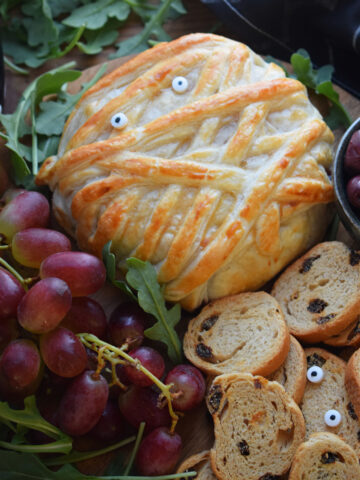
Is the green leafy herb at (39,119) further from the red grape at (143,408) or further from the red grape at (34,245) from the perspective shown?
the red grape at (143,408)

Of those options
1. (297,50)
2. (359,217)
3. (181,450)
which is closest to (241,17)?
(297,50)

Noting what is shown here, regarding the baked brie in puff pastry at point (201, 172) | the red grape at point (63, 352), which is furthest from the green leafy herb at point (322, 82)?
the red grape at point (63, 352)

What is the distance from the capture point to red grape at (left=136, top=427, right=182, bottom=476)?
2273mm

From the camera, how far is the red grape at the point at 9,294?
2.21m

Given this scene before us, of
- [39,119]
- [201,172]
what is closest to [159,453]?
[201,172]

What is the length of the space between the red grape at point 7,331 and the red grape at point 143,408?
484 mm

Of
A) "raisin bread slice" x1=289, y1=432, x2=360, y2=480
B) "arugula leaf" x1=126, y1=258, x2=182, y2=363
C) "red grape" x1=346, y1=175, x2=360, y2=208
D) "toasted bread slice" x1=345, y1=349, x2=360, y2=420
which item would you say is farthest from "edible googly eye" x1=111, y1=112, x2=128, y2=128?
"raisin bread slice" x1=289, y1=432, x2=360, y2=480

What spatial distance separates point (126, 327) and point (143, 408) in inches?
13.1

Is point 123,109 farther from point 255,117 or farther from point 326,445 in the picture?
point 326,445

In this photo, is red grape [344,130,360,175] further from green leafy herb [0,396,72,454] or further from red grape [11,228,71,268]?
green leafy herb [0,396,72,454]

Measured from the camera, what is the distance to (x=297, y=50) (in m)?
3.34

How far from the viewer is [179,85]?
2654 millimetres

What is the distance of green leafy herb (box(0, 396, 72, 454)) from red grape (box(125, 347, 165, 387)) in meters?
0.32

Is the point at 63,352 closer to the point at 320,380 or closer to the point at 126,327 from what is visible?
the point at 126,327
